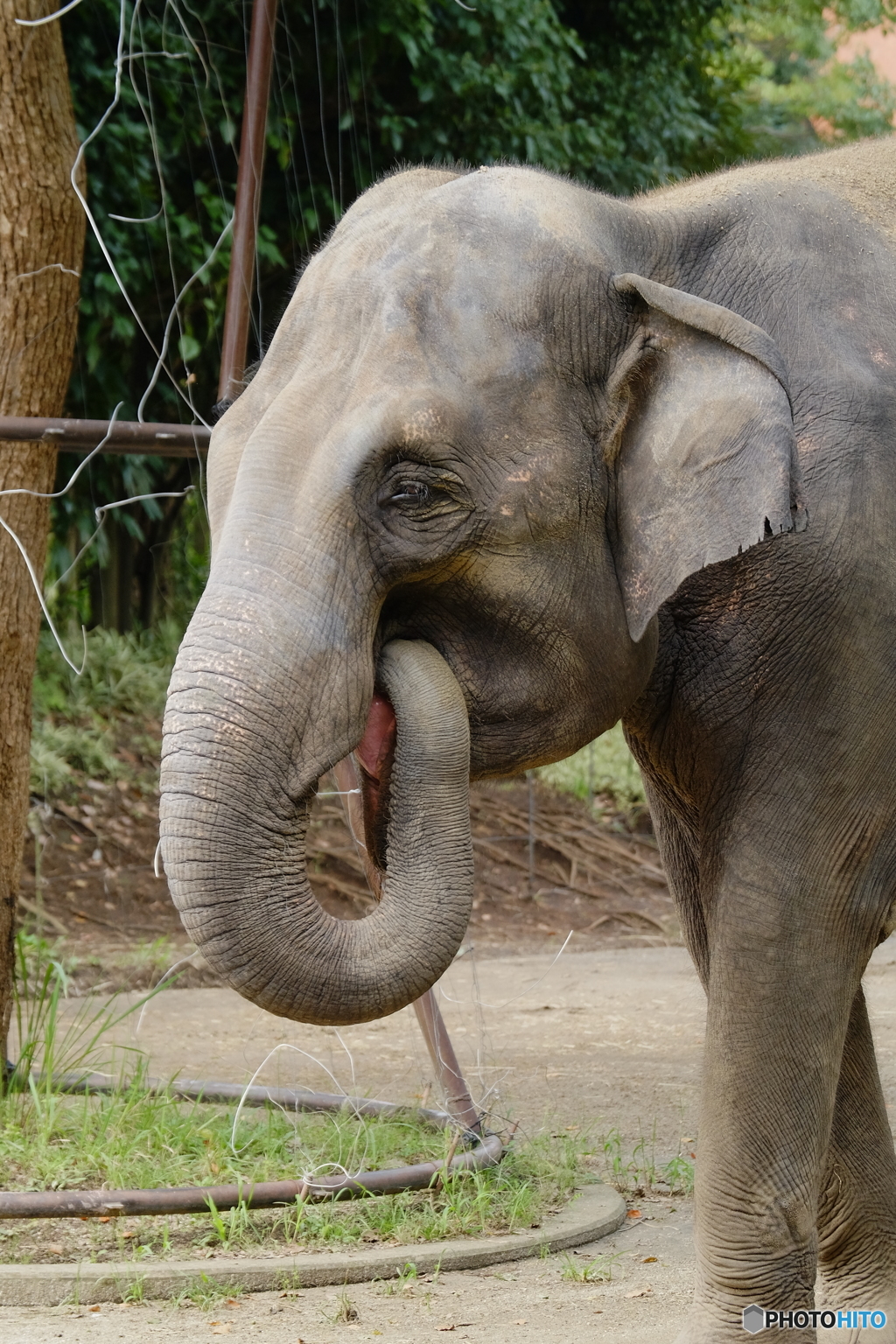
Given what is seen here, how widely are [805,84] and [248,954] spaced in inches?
756

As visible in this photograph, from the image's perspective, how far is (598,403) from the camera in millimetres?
2820

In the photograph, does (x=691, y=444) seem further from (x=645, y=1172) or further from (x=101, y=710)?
(x=101, y=710)

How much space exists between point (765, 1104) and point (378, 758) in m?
0.96

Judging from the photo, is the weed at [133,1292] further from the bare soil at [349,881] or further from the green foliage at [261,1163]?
the bare soil at [349,881]

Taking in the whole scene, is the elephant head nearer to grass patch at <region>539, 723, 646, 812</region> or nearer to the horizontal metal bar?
the horizontal metal bar

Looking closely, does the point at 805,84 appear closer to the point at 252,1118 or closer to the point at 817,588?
the point at 252,1118

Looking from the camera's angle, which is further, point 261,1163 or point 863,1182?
point 261,1163

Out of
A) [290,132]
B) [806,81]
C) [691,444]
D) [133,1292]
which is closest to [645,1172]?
[133,1292]

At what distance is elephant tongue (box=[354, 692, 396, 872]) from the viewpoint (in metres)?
2.62

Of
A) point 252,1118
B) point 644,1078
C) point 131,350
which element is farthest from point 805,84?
point 252,1118

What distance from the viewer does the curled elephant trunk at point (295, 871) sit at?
2359 mm

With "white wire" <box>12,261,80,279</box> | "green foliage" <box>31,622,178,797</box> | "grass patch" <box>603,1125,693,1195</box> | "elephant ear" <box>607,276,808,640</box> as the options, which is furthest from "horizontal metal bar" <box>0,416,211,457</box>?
"green foliage" <box>31,622,178,797</box>

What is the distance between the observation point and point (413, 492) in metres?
2.60

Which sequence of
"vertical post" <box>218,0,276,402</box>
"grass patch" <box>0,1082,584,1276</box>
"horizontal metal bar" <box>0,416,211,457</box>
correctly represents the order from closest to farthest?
"grass patch" <box>0,1082,584,1276</box> → "horizontal metal bar" <box>0,416,211,457</box> → "vertical post" <box>218,0,276,402</box>
